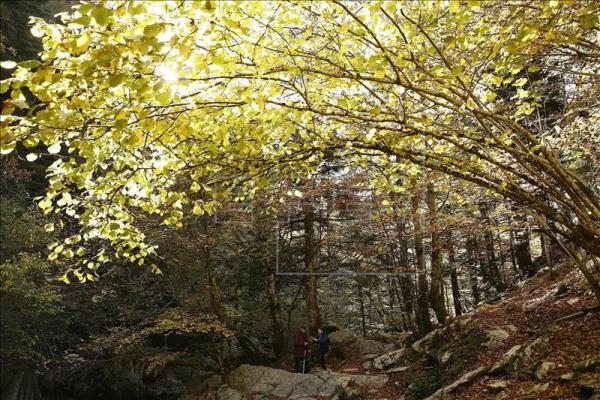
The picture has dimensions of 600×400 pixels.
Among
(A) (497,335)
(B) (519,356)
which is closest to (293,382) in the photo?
(A) (497,335)

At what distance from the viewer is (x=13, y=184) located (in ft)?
57.3

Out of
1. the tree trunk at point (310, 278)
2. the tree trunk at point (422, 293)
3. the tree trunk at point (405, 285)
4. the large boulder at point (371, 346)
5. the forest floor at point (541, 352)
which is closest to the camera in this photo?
the forest floor at point (541, 352)

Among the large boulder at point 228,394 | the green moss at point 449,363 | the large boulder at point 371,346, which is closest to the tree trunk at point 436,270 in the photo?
the green moss at point 449,363

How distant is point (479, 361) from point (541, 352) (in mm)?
1960

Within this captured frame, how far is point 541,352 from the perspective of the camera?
791 centimetres

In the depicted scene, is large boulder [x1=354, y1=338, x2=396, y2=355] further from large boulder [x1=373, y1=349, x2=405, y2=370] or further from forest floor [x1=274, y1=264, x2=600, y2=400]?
large boulder [x1=373, y1=349, x2=405, y2=370]

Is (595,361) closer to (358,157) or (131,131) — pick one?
(358,157)

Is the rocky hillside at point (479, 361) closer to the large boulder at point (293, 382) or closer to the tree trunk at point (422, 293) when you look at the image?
the large boulder at point (293, 382)

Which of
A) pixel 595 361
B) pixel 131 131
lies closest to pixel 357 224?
pixel 595 361

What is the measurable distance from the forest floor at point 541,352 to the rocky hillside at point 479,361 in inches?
0.9

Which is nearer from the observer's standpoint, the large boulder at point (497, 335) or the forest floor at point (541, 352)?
the forest floor at point (541, 352)

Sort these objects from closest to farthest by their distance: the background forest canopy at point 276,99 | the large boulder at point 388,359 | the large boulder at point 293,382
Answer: the background forest canopy at point 276,99, the large boulder at point 293,382, the large boulder at point 388,359

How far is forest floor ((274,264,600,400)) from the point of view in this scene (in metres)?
6.74

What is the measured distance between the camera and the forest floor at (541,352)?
6.74m
